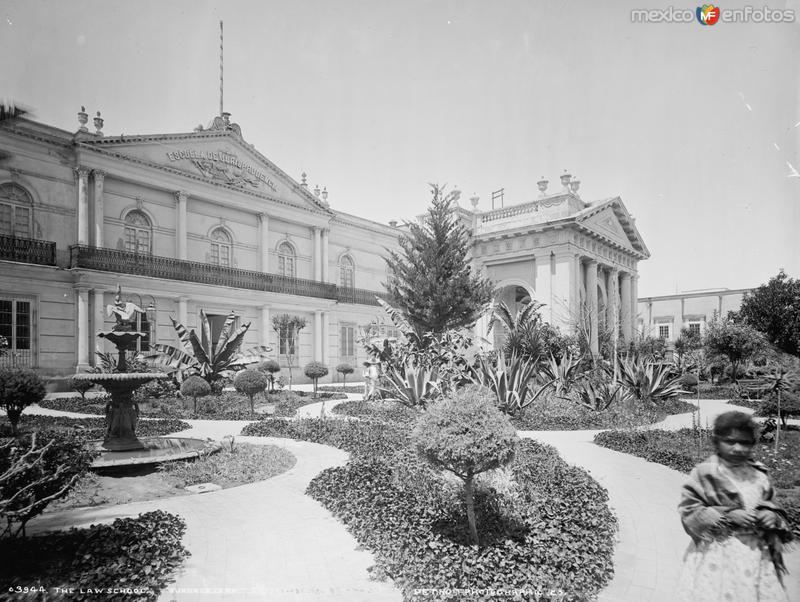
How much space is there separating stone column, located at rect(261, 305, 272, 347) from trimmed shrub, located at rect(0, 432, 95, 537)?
64.5 ft

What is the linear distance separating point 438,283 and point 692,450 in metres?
13.5

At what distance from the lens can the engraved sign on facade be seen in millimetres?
21422

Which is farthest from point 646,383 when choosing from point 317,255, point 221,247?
point 221,247

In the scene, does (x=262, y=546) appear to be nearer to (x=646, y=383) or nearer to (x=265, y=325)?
(x=646, y=383)

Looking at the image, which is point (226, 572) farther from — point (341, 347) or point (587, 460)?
point (341, 347)

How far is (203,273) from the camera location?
22.1 meters

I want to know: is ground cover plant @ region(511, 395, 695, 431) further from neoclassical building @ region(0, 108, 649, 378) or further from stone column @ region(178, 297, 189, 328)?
stone column @ region(178, 297, 189, 328)

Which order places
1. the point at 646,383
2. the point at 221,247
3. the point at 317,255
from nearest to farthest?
the point at 646,383, the point at 221,247, the point at 317,255

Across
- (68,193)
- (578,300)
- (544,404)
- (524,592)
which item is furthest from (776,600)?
(578,300)

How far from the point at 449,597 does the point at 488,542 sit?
0.78 m

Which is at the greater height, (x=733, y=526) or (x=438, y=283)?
(x=438, y=283)

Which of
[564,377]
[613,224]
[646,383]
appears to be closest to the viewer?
[646,383]

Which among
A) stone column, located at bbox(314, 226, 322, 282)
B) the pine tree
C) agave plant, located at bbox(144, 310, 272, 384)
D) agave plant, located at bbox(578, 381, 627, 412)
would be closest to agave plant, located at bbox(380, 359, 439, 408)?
agave plant, located at bbox(578, 381, 627, 412)

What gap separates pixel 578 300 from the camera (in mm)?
26250
